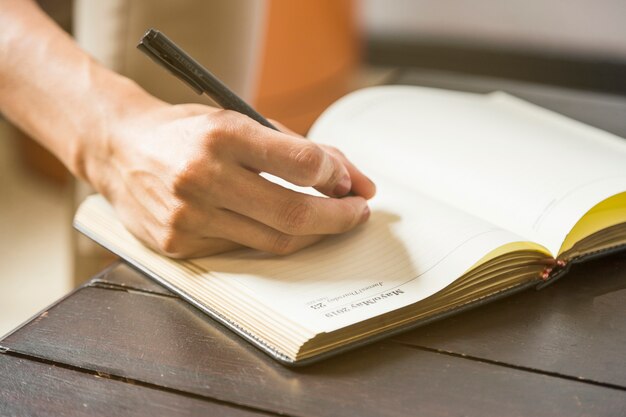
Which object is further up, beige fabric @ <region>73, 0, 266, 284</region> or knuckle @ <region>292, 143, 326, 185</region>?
beige fabric @ <region>73, 0, 266, 284</region>

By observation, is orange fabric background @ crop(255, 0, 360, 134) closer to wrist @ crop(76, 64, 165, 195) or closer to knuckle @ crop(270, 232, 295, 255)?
wrist @ crop(76, 64, 165, 195)

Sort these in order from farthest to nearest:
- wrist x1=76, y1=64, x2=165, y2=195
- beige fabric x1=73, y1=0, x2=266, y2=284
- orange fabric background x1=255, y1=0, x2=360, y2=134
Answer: orange fabric background x1=255, y1=0, x2=360, y2=134 → beige fabric x1=73, y1=0, x2=266, y2=284 → wrist x1=76, y1=64, x2=165, y2=195

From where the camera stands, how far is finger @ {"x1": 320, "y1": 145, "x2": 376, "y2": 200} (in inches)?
26.8

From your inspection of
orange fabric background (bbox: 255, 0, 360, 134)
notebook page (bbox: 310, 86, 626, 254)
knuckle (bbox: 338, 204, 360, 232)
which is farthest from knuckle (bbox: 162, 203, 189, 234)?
orange fabric background (bbox: 255, 0, 360, 134)

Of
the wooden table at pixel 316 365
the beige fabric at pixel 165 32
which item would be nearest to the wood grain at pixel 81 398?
the wooden table at pixel 316 365

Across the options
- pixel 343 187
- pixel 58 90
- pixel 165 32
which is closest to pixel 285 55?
pixel 165 32

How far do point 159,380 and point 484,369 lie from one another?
208mm

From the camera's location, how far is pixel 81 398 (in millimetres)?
492

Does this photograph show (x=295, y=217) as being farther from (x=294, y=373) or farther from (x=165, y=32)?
(x=165, y=32)

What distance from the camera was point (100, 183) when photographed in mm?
721

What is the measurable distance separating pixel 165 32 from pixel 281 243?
674 millimetres

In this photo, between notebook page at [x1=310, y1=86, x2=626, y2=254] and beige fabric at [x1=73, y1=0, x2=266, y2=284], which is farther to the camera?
beige fabric at [x1=73, y1=0, x2=266, y2=284]

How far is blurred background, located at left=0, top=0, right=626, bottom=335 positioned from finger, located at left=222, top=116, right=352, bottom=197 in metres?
0.56

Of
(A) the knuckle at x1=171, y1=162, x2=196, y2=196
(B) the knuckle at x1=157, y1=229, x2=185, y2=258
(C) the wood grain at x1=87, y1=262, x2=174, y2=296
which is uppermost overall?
(A) the knuckle at x1=171, y1=162, x2=196, y2=196
